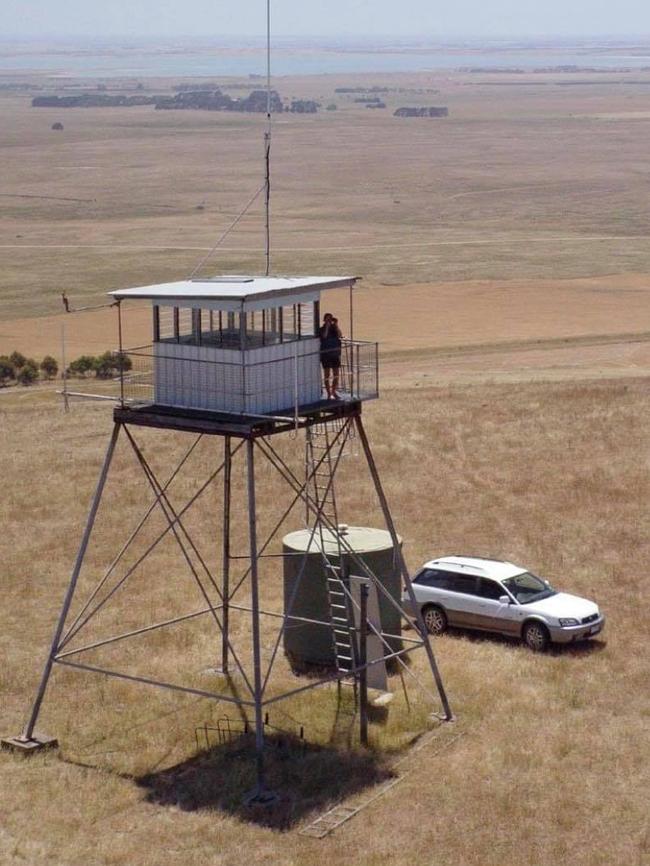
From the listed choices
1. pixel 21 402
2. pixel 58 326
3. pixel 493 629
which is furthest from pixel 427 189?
pixel 493 629

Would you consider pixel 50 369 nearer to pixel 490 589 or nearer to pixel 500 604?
pixel 490 589

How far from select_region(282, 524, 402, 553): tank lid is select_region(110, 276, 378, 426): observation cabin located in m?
3.56

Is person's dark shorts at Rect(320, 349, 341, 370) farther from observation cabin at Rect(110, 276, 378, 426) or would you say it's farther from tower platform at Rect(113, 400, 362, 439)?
tower platform at Rect(113, 400, 362, 439)

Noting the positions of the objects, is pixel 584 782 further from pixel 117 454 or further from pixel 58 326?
pixel 58 326

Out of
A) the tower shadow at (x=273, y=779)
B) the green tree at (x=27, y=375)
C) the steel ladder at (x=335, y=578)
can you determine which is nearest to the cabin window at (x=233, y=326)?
the steel ladder at (x=335, y=578)

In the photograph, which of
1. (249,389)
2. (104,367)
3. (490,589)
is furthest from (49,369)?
(249,389)

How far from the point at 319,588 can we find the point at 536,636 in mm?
4449

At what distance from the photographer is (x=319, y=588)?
27734mm

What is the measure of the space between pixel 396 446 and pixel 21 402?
18.9 meters

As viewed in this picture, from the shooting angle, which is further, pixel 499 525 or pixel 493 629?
pixel 499 525

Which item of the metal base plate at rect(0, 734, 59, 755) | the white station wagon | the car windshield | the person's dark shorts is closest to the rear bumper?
the white station wagon

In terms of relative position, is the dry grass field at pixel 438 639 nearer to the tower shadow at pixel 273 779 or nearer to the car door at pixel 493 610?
the tower shadow at pixel 273 779

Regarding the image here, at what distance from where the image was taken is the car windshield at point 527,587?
29875 millimetres

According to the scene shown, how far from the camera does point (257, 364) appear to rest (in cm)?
2389
